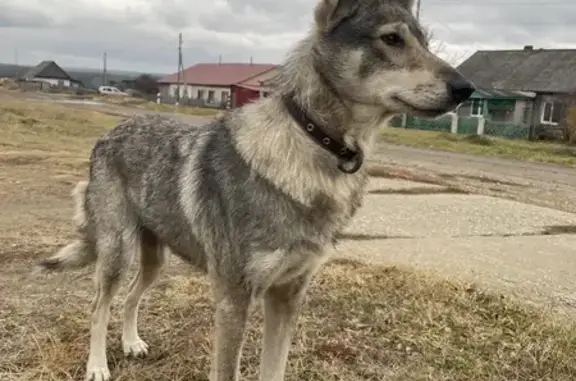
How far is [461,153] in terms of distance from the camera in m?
26.9

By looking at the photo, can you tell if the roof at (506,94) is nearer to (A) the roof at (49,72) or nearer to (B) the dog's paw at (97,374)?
(B) the dog's paw at (97,374)

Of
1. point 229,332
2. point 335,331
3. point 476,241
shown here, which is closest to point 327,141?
point 229,332

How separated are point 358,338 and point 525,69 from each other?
46.1 metres

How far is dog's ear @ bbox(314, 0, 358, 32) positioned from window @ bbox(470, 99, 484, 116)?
42.9m

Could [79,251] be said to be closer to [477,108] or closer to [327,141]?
[327,141]

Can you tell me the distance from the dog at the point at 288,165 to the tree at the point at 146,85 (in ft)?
270

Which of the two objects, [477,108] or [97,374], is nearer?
[97,374]

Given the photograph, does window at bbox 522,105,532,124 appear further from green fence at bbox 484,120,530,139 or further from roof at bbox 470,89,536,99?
green fence at bbox 484,120,530,139

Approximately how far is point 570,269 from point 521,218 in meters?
3.39

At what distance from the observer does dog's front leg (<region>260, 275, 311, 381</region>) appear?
4020mm

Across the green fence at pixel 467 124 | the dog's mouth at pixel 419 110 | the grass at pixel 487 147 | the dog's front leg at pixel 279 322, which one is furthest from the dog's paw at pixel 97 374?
the green fence at pixel 467 124

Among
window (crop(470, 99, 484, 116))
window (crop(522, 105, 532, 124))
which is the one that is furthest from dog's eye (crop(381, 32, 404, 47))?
window (crop(522, 105, 532, 124))

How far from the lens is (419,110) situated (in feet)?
11.4

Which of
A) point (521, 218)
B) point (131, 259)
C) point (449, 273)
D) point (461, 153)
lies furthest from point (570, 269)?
point (461, 153)
